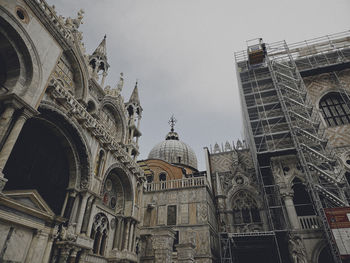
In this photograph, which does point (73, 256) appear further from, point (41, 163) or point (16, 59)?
point (16, 59)

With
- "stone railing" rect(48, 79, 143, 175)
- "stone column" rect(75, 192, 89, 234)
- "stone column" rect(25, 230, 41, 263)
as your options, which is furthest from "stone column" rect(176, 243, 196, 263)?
"stone railing" rect(48, 79, 143, 175)

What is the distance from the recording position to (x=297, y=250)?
1375 centimetres

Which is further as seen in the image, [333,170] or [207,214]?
[207,214]

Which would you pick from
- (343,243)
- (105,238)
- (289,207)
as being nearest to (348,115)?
(289,207)

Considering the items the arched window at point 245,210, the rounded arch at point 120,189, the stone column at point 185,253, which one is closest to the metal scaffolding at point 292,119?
the arched window at point 245,210

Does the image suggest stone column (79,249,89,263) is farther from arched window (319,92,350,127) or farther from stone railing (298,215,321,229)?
arched window (319,92,350,127)

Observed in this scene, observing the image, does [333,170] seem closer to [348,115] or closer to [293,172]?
[293,172]

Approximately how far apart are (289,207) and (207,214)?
21.2 feet

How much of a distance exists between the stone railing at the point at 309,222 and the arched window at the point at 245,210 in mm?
5538

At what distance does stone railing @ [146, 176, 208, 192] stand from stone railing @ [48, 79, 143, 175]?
6.12 m

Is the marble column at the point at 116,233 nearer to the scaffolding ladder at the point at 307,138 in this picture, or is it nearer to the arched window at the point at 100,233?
the arched window at the point at 100,233

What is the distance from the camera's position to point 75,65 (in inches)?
583

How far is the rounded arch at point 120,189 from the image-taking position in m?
15.4

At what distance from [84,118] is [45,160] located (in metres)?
2.77
